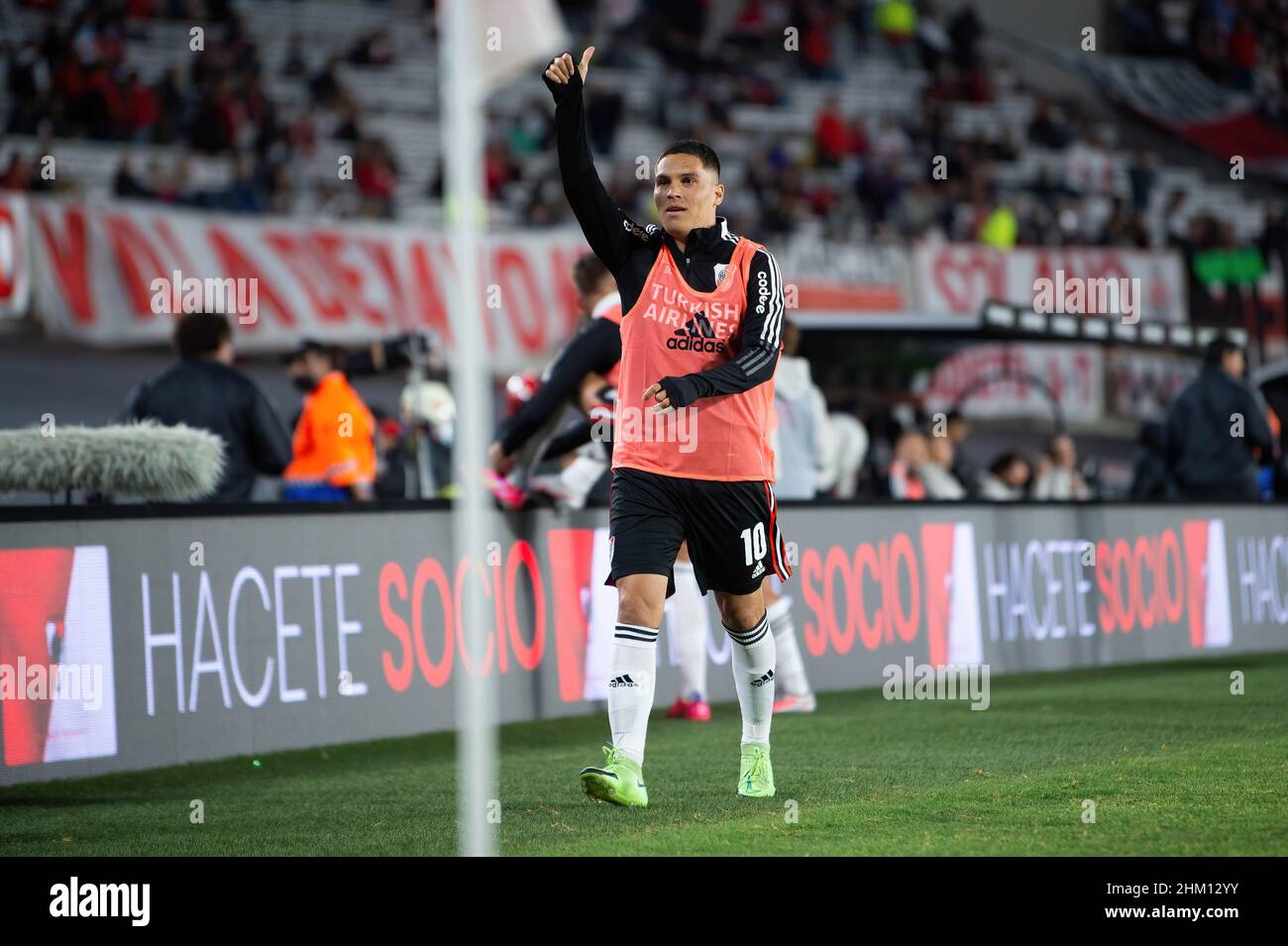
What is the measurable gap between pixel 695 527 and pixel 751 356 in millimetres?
647

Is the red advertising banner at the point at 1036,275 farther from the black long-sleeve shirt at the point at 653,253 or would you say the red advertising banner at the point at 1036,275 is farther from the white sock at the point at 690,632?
the black long-sleeve shirt at the point at 653,253

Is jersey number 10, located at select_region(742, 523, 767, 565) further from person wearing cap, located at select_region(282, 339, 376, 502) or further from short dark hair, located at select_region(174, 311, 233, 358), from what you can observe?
person wearing cap, located at select_region(282, 339, 376, 502)

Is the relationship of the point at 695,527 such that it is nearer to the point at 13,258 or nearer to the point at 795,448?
the point at 795,448

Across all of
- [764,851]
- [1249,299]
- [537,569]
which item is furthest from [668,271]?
[1249,299]

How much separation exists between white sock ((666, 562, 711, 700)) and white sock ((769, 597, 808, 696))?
15.6 inches

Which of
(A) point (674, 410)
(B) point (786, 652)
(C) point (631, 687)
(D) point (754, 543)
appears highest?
A: (A) point (674, 410)

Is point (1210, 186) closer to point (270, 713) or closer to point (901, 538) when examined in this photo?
point (901, 538)

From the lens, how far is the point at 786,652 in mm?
11203

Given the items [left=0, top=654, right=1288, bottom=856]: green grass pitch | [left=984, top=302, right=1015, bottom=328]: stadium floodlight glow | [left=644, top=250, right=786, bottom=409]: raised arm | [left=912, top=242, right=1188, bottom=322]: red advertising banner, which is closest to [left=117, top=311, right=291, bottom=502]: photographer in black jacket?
[left=0, top=654, right=1288, bottom=856]: green grass pitch

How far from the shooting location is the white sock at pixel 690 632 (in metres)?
10.9

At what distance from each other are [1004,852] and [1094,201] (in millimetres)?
27442

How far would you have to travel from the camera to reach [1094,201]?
32156 mm

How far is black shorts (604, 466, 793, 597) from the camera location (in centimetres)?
707

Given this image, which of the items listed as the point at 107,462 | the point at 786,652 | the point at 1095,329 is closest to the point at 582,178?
the point at 107,462
